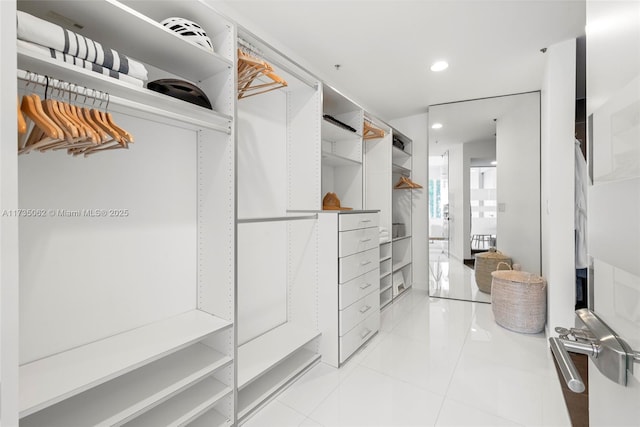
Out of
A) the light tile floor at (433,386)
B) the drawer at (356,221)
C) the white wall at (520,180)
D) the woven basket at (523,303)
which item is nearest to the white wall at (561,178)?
the woven basket at (523,303)

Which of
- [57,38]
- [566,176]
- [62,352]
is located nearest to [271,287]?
[62,352]

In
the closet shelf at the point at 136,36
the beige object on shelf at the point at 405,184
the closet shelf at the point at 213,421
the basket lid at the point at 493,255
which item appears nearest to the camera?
the closet shelf at the point at 136,36

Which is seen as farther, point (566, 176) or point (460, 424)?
point (566, 176)

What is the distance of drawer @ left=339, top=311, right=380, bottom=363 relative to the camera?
2178 millimetres

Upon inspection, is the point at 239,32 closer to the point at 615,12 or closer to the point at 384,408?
the point at 615,12

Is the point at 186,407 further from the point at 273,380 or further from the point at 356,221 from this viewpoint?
the point at 356,221

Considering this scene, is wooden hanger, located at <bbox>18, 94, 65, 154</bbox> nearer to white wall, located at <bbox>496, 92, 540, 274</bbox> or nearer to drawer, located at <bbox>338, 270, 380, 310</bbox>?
drawer, located at <bbox>338, 270, 380, 310</bbox>

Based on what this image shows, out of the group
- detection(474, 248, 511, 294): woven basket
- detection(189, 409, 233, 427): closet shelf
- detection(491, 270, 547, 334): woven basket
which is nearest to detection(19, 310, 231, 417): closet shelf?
detection(189, 409, 233, 427): closet shelf

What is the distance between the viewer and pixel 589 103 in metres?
0.71

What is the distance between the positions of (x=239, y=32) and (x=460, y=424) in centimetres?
239

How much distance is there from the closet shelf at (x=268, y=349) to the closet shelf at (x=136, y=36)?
1.65 m

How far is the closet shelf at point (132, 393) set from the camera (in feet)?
3.61

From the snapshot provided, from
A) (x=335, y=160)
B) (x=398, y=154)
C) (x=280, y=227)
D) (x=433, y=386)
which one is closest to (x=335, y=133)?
(x=335, y=160)

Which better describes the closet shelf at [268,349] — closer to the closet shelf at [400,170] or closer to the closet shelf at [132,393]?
the closet shelf at [132,393]
